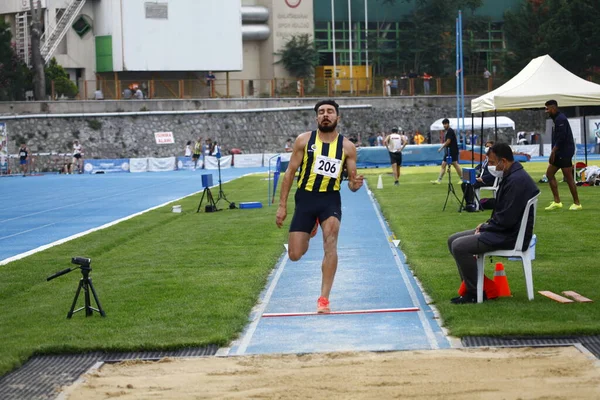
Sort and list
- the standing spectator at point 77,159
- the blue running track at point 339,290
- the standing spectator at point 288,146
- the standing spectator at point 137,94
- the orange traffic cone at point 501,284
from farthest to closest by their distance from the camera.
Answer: the standing spectator at point 137,94, the standing spectator at point 288,146, the standing spectator at point 77,159, the orange traffic cone at point 501,284, the blue running track at point 339,290

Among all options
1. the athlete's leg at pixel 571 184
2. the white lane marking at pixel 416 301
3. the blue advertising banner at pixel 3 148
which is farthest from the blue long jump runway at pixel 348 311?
the blue advertising banner at pixel 3 148

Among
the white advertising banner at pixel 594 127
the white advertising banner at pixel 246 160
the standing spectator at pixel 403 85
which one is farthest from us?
the standing spectator at pixel 403 85

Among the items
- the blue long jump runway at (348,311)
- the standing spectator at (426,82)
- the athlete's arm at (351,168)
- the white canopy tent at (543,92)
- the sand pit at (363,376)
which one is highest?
the standing spectator at (426,82)

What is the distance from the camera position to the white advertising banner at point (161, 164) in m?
58.9

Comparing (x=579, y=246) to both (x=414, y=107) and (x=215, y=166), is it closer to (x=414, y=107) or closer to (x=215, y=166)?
(x=215, y=166)

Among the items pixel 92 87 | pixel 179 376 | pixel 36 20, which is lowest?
pixel 179 376

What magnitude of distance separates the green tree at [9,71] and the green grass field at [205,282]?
43613mm

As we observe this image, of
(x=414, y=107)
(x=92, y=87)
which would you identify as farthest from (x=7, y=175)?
(x=414, y=107)

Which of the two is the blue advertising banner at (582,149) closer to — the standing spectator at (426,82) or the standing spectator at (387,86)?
the standing spectator at (426,82)

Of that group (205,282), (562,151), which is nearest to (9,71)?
(562,151)

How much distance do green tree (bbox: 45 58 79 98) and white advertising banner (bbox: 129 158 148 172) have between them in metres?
8.46

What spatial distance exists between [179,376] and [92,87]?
58.9 meters

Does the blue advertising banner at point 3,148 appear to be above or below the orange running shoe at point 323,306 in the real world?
above

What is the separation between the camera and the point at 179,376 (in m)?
8.10
